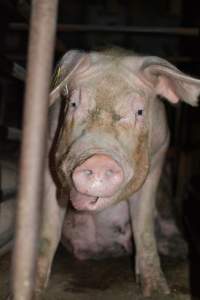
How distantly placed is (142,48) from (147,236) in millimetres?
5372

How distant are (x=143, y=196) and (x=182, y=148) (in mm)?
3477

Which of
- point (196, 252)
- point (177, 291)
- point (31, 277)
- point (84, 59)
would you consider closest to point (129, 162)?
point (84, 59)

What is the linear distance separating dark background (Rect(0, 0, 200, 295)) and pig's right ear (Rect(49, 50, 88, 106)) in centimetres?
57

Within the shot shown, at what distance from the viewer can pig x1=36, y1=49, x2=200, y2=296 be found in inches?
90.7

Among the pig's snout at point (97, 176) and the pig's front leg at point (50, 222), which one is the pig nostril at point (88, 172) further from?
the pig's front leg at point (50, 222)

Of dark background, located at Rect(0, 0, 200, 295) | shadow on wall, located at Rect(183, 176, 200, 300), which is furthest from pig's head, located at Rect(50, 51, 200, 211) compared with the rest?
shadow on wall, located at Rect(183, 176, 200, 300)

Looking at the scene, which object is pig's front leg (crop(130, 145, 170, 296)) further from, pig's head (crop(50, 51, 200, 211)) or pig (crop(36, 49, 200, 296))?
pig's head (crop(50, 51, 200, 211))

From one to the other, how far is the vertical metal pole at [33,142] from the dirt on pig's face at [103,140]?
97 centimetres

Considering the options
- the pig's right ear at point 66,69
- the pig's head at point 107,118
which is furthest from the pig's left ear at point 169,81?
the pig's right ear at point 66,69

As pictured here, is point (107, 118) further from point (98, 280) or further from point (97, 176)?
point (98, 280)

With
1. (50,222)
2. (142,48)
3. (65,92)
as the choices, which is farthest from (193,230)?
(142,48)

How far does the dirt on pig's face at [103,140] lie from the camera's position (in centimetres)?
224

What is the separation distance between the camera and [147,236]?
3111 mm

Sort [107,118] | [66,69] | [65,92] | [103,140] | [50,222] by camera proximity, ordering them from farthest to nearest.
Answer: [50,222]
[65,92]
[66,69]
[107,118]
[103,140]
